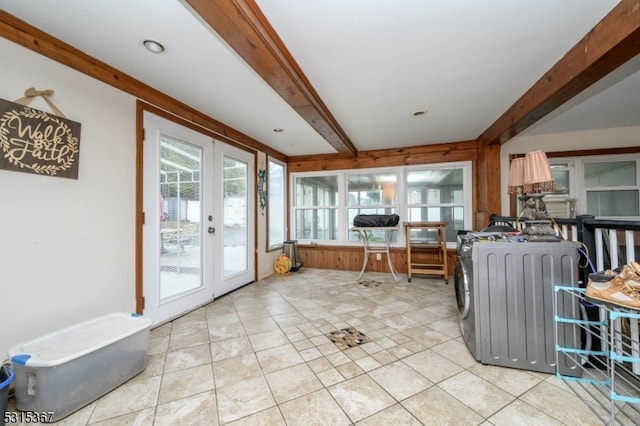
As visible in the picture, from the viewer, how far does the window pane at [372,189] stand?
4.83m

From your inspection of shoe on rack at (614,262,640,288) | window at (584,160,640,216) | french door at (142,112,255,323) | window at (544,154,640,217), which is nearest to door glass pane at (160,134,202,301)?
french door at (142,112,255,323)

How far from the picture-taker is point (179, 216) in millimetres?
2787

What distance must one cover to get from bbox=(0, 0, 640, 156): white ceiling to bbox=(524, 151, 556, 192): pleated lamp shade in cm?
82

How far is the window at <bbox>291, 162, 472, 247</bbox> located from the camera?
4.52m

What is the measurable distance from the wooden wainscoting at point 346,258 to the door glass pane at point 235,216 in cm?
157

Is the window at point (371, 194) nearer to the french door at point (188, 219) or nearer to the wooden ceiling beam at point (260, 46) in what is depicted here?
the french door at point (188, 219)

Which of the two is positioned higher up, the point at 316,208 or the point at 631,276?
Answer: the point at 316,208

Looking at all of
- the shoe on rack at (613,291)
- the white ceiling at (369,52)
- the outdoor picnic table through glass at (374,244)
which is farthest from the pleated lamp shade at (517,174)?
the outdoor picnic table through glass at (374,244)

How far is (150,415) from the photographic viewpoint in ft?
4.60

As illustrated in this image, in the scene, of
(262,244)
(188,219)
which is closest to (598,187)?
(262,244)

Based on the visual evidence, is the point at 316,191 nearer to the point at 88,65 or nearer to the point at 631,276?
the point at 88,65

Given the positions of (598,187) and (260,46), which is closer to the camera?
(260,46)

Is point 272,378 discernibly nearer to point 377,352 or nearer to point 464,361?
point 377,352

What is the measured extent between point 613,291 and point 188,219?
336 centimetres
